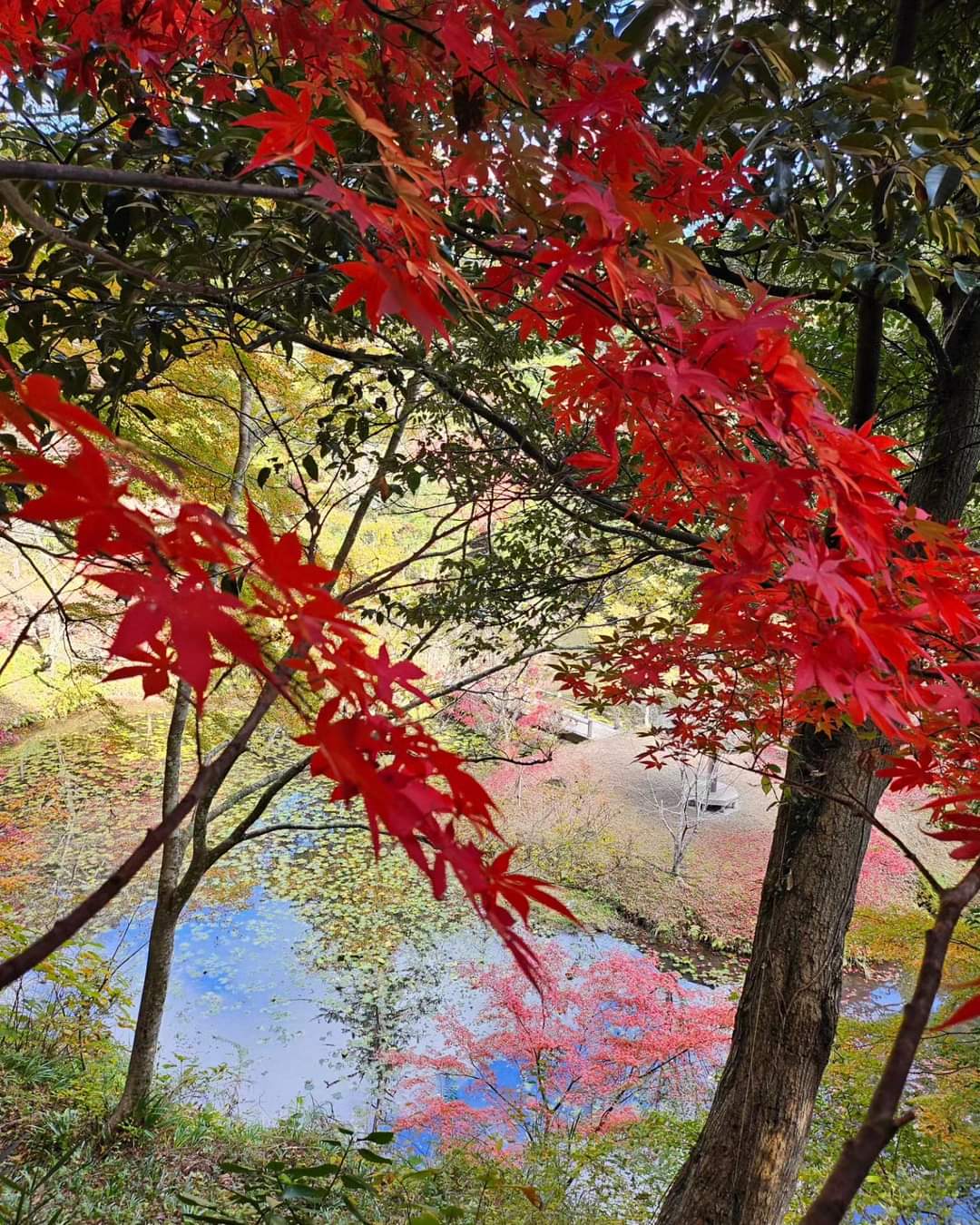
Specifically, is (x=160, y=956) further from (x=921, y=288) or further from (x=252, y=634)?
(x=921, y=288)

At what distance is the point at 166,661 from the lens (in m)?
0.61

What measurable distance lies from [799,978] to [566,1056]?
3.35 metres

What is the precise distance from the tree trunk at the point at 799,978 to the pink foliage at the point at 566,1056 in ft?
7.47

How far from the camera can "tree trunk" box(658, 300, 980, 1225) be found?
2.23 m

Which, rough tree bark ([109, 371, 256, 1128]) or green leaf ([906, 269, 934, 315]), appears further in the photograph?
rough tree bark ([109, 371, 256, 1128])

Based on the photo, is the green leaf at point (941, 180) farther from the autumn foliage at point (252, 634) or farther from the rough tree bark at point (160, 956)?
the rough tree bark at point (160, 956)

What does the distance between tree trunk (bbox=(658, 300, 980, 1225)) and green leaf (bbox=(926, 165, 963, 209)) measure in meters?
1.36

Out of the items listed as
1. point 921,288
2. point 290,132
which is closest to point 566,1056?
point 921,288

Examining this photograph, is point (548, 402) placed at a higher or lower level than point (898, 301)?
lower

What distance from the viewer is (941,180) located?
1022 mm

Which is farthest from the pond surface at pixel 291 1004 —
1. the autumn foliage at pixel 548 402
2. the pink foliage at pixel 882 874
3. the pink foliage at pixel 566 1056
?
the autumn foliage at pixel 548 402

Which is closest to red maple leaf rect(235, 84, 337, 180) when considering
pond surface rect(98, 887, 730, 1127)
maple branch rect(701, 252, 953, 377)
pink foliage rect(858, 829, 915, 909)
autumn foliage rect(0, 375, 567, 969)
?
autumn foliage rect(0, 375, 567, 969)

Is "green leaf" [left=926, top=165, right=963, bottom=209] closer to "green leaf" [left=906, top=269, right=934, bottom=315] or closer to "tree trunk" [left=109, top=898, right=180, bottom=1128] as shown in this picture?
"green leaf" [left=906, top=269, right=934, bottom=315]

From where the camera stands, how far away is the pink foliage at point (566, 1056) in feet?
15.0
